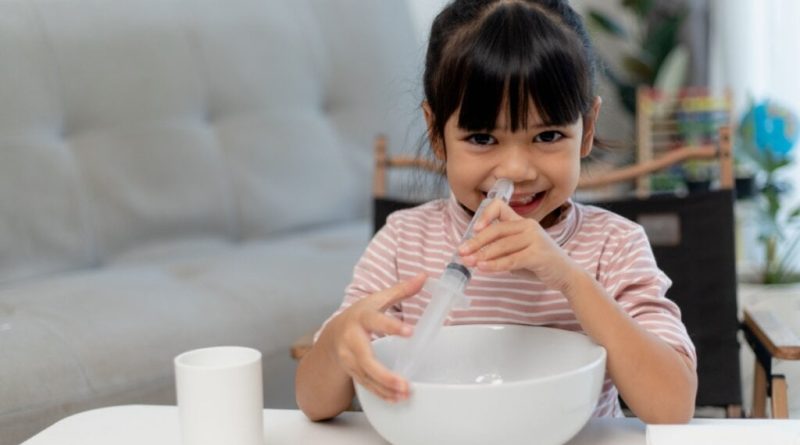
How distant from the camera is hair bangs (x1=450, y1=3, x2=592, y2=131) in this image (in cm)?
97

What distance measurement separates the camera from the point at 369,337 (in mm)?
841

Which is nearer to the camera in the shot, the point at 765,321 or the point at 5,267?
the point at 765,321

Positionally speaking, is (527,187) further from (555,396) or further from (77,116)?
(77,116)

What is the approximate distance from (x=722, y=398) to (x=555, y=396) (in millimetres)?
948

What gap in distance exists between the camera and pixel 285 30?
2.53 meters

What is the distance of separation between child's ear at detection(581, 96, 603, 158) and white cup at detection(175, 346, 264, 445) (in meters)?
0.43

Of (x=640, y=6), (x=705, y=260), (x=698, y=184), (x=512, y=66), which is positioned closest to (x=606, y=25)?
(x=640, y=6)

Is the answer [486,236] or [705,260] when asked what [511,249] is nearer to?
[486,236]

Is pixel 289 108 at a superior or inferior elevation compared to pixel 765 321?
superior

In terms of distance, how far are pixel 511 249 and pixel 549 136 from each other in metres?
0.18

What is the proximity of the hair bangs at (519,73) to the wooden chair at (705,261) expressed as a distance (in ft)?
1.99

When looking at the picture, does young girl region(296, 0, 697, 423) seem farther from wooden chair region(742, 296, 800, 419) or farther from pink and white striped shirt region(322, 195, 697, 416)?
wooden chair region(742, 296, 800, 419)

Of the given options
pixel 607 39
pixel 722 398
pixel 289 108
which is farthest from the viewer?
pixel 607 39

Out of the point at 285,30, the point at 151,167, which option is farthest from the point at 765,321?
the point at 285,30
